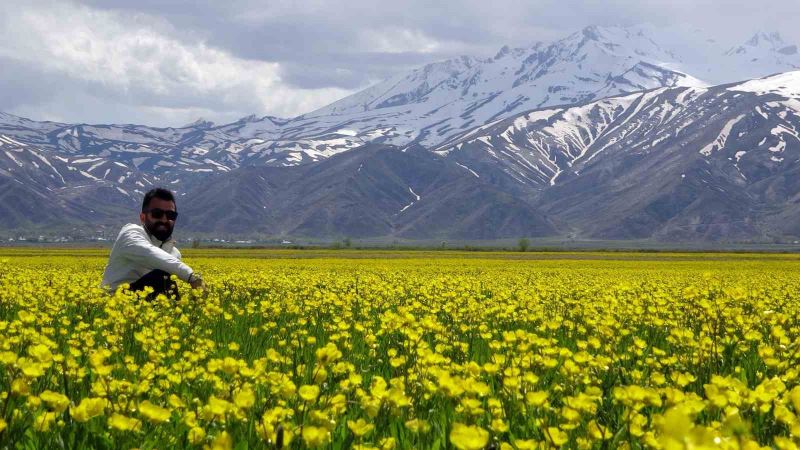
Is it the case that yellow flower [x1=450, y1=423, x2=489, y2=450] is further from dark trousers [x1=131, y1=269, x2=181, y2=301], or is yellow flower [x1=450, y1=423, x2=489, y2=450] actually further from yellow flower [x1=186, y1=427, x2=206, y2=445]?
dark trousers [x1=131, y1=269, x2=181, y2=301]

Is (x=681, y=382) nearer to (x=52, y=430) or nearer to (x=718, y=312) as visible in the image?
(x=52, y=430)

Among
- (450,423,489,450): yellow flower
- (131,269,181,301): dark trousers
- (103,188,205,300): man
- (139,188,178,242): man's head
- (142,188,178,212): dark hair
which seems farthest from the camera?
(139,188,178,242): man's head

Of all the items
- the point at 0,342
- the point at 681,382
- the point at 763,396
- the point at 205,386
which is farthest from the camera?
the point at 0,342

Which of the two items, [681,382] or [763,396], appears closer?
[763,396]

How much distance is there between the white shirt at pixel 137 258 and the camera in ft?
39.9

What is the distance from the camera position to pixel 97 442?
4109mm

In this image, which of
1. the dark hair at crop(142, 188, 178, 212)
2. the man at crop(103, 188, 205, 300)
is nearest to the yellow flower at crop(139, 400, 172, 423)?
the man at crop(103, 188, 205, 300)

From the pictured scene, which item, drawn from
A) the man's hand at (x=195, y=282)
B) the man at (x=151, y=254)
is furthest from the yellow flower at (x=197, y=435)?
the man at (x=151, y=254)

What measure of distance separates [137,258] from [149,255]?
33 cm

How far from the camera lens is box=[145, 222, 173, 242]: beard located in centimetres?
1295

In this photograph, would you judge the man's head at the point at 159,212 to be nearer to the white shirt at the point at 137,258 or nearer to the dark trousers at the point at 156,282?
the white shirt at the point at 137,258

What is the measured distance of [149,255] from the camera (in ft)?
40.2

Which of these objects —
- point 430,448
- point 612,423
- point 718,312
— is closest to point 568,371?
point 612,423

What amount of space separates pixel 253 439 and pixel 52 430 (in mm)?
1109
